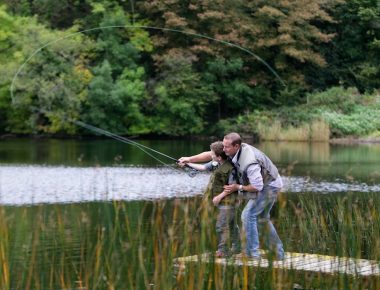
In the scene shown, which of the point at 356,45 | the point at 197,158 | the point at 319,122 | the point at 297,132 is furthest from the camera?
the point at 356,45

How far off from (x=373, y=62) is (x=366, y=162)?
664 inches

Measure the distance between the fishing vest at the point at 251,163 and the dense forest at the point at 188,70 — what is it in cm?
2489

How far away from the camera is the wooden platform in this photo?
5669 mm

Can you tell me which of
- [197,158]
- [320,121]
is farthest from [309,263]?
[320,121]

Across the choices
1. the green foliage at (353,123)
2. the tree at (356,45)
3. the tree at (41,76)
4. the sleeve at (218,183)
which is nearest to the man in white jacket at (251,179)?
the sleeve at (218,183)

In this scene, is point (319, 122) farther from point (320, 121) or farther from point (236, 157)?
point (236, 157)

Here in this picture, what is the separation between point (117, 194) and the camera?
16.2m

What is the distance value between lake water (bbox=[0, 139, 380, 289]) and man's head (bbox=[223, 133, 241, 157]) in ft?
1.60

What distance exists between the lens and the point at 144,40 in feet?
124

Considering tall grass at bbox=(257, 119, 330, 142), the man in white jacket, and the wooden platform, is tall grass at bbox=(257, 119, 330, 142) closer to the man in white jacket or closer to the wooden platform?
the man in white jacket

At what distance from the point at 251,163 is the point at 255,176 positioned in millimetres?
129

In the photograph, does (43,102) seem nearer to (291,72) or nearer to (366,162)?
(291,72)

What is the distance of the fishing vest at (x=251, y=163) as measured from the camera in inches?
314

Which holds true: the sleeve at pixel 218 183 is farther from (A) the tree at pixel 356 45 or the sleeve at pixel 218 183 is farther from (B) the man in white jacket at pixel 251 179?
(A) the tree at pixel 356 45
